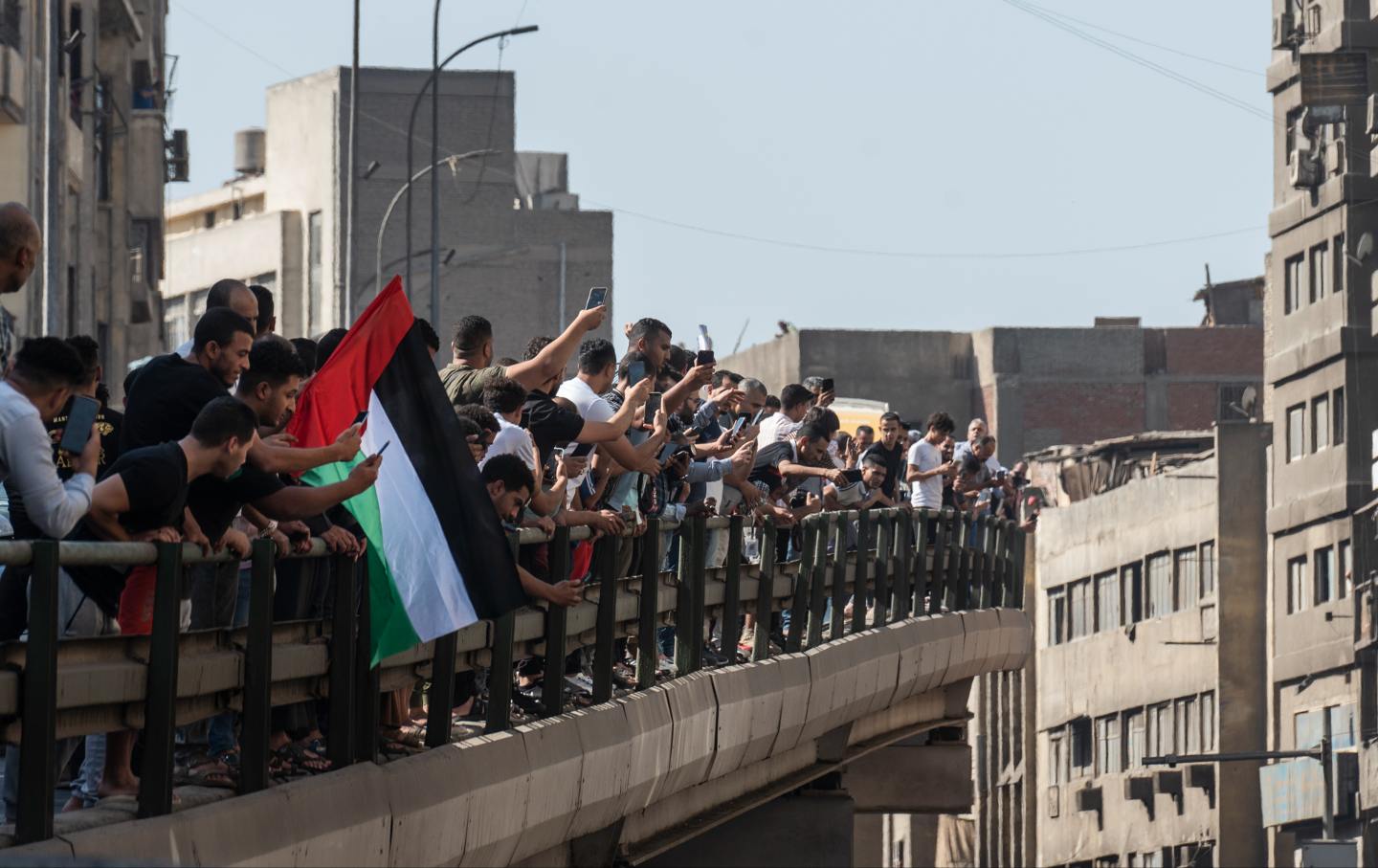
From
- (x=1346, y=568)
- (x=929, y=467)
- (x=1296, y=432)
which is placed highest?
(x=1296, y=432)

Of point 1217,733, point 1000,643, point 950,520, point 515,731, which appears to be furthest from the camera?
point 1217,733

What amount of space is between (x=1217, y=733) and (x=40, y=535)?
51.9m

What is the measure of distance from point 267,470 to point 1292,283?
53.6 metres

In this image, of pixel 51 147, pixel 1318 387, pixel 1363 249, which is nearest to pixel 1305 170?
pixel 1363 249

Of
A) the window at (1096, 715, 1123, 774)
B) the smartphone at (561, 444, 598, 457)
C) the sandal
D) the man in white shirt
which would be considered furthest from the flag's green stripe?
the window at (1096, 715, 1123, 774)

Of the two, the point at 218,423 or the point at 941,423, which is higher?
the point at 941,423

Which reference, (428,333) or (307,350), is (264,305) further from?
(428,333)

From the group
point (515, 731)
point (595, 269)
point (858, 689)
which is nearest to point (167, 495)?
point (515, 731)

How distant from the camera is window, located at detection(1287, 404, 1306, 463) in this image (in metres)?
59.0

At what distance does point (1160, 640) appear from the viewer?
61.5 metres

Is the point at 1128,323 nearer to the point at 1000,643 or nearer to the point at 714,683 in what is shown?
the point at 1000,643

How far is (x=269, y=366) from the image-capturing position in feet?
31.1

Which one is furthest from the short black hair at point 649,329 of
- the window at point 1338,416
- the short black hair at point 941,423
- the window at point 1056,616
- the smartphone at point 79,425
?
the window at point 1056,616

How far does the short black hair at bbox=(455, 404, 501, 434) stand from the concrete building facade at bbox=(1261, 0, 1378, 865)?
142ft
